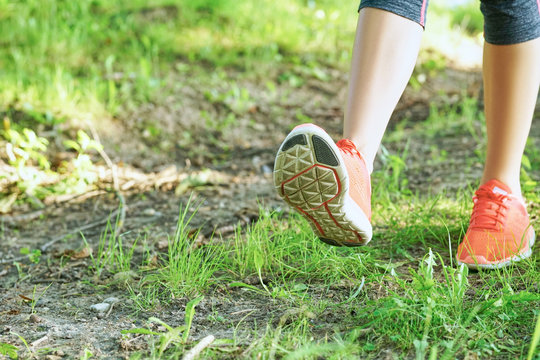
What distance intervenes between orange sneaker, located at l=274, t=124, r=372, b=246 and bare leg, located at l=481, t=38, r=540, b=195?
56 cm

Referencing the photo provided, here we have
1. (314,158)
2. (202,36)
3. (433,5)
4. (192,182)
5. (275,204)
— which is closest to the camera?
(314,158)

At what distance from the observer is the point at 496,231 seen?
1.67 meters

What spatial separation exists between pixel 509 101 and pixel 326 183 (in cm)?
77

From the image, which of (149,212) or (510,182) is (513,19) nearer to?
(510,182)

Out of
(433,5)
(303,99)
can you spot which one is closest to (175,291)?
(303,99)

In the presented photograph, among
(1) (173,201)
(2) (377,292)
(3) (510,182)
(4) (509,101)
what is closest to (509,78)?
(4) (509,101)

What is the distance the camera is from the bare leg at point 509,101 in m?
1.65

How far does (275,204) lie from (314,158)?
111 centimetres

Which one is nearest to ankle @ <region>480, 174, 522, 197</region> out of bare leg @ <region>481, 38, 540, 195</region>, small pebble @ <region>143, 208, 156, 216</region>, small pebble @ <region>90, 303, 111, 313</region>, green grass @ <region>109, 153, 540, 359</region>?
bare leg @ <region>481, 38, 540, 195</region>

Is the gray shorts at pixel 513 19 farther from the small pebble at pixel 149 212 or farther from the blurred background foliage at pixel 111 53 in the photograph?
the blurred background foliage at pixel 111 53

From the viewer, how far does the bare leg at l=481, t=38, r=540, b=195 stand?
1.65 meters

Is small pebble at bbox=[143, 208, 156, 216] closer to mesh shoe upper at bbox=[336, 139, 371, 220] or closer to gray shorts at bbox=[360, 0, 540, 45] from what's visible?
mesh shoe upper at bbox=[336, 139, 371, 220]

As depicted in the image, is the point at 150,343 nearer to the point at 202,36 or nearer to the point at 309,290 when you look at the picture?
the point at 309,290

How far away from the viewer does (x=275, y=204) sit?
7.78ft
